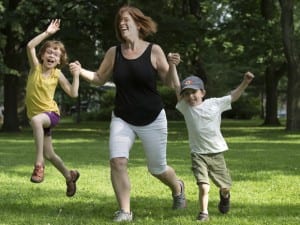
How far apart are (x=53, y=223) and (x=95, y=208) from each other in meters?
1.16

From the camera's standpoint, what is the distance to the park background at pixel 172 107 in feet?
25.7

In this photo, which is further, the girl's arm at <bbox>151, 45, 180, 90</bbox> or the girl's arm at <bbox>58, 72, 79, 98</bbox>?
the girl's arm at <bbox>58, 72, 79, 98</bbox>

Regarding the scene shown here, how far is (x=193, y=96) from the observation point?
6.87 metres

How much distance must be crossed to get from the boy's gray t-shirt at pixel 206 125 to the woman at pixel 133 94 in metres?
0.31

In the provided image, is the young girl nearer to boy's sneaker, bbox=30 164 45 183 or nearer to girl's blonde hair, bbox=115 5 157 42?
boy's sneaker, bbox=30 164 45 183

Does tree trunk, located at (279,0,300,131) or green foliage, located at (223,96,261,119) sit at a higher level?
tree trunk, located at (279,0,300,131)

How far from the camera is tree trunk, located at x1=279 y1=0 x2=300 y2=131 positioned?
27016mm

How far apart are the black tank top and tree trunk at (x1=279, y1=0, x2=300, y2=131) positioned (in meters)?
21.2

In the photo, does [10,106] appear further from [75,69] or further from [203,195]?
[203,195]

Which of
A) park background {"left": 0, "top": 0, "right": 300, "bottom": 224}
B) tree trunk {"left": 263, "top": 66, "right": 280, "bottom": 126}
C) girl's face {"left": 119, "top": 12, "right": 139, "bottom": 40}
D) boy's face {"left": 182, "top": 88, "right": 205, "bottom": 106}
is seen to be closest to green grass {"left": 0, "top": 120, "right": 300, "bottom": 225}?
park background {"left": 0, "top": 0, "right": 300, "bottom": 224}

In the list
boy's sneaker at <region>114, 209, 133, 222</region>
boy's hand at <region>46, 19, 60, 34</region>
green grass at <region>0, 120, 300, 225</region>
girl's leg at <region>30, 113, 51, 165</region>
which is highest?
boy's hand at <region>46, 19, 60, 34</region>

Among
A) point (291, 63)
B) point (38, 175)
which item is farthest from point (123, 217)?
point (291, 63)

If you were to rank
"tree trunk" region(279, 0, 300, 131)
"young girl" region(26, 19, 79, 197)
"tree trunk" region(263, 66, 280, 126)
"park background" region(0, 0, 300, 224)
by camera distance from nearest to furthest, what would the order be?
"young girl" region(26, 19, 79, 197) < "park background" region(0, 0, 300, 224) < "tree trunk" region(279, 0, 300, 131) < "tree trunk" region(263, 66, 280, 126)

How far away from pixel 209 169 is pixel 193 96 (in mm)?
825
